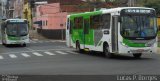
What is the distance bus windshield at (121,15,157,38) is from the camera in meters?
27.8

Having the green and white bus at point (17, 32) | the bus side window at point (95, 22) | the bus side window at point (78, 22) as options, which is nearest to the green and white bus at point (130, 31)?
the bus side window at point (95, 22)

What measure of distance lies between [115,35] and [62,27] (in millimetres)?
55255

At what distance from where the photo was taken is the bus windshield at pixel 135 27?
27750mm

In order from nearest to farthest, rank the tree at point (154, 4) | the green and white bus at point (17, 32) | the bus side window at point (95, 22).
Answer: the bus side window at point (95, 22), the green and white bus at point (17, 32), the tree at point (154, 4)

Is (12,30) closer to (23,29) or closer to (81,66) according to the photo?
(23,29)

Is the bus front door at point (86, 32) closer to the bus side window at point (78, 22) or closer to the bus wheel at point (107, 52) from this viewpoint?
the bus side window at point (78, 22)

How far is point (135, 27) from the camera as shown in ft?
91.2

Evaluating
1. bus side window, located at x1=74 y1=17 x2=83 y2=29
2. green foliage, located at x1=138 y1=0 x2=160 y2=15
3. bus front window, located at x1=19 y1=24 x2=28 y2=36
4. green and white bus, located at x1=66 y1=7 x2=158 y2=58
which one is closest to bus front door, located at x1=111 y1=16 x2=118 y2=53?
green and white bus, located at x1=66 y1=7 x2=158 y2=58

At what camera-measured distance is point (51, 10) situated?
92.7m

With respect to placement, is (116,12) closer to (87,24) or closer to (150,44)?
(150,44)

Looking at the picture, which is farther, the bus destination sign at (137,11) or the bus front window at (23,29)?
the bus front window at (23,29)

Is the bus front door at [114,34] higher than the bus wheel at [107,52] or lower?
higher

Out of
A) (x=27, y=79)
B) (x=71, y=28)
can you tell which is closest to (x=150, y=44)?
(x=71, y=28)

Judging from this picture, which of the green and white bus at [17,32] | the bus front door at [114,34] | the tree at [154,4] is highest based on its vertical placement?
the tree at [154,4]
